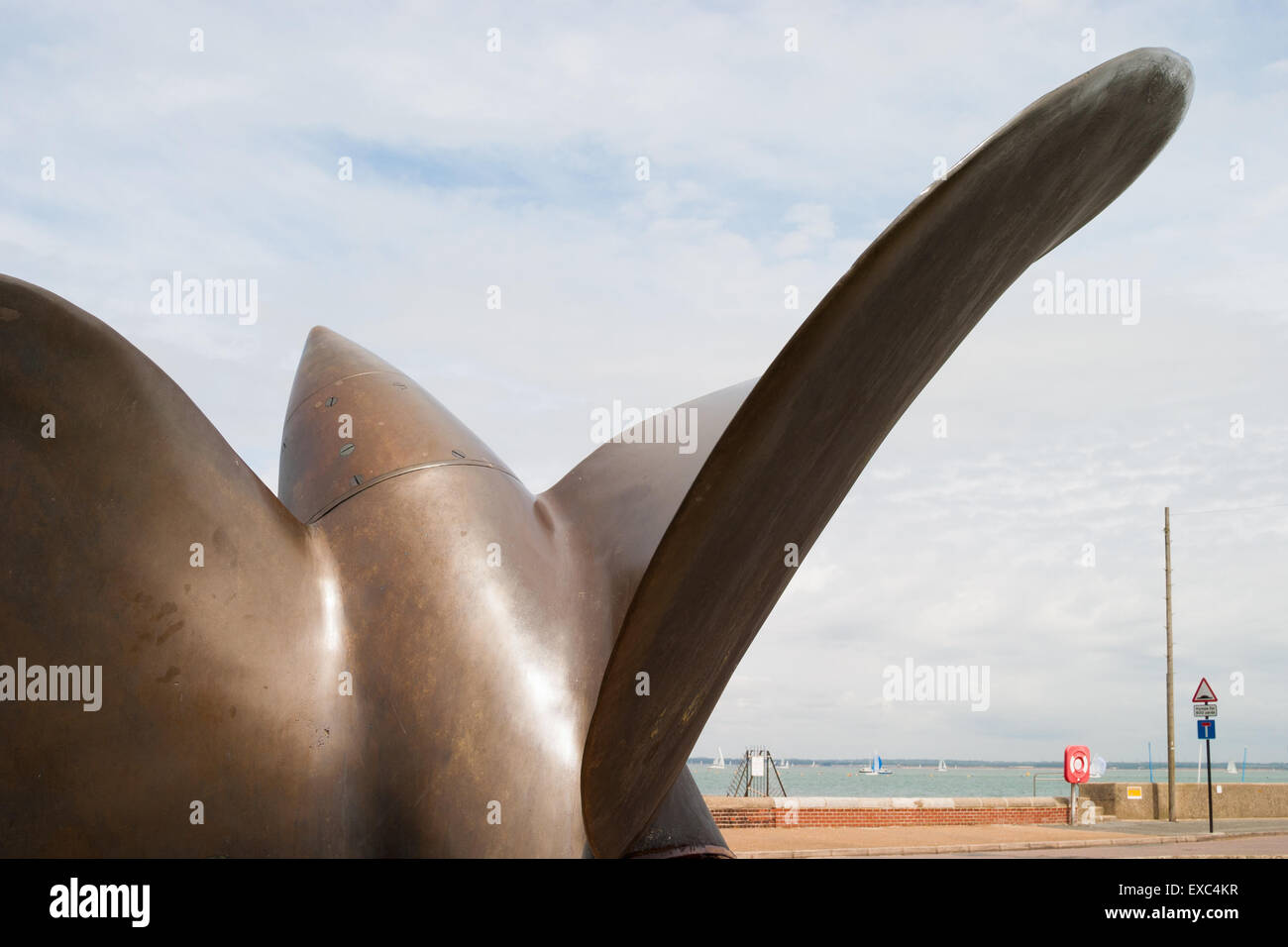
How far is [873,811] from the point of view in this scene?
57.2 ft

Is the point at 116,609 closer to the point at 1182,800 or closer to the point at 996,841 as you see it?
the point at 996,841

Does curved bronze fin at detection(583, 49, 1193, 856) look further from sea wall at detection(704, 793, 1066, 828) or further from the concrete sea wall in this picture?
the concrete sea wall

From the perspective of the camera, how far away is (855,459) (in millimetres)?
4000

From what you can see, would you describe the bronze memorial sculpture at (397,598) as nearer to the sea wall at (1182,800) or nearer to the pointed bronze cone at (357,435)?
the pointed bronze cone at (357,435)

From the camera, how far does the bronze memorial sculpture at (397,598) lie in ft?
10.7

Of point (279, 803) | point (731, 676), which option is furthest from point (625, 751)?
point (279, 803)

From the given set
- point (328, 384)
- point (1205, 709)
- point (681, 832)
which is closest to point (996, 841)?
point (1205, 709)

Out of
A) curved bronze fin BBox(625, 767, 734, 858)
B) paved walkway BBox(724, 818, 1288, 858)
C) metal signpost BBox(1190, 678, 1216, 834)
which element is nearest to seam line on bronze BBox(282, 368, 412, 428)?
curved bronze fin BBox(625, 767, 734, 858)

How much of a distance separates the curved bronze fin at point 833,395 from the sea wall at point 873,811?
1254cm

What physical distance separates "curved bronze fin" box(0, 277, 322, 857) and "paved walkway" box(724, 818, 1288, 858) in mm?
9486

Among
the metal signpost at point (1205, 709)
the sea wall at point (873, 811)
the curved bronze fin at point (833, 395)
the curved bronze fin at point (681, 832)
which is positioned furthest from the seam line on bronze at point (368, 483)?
the metal signpost at point (1205, 709)

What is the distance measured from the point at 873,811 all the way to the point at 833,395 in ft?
50.9
